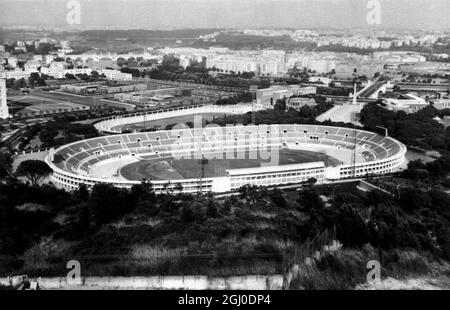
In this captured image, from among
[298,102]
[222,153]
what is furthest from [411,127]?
[298,102]

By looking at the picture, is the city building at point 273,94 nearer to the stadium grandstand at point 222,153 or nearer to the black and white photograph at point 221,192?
the black and white photograph at point 221,192

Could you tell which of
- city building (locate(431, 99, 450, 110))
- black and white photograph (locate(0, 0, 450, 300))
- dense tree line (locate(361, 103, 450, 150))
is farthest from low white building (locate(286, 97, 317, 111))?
city building (locate(431, 99, 450, 110))

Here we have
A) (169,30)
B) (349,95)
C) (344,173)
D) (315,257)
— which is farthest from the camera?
(169,30)

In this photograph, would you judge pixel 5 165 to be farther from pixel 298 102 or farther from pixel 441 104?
pixel 441 104

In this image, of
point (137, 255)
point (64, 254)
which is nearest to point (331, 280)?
point (137, 255)

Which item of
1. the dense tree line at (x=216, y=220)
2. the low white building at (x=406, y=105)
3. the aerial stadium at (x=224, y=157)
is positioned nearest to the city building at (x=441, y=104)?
the low white building at (x=406, y=105)

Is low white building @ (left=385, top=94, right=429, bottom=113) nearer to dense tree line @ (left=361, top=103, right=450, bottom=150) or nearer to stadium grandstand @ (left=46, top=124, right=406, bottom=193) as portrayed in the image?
dense tree line @ (left=361, top=103, right=450, bottom=150)

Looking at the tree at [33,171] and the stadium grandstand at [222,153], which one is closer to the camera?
the stadium grandstand at [222,153]

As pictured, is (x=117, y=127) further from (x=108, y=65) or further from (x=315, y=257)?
(x=108, y=65)
